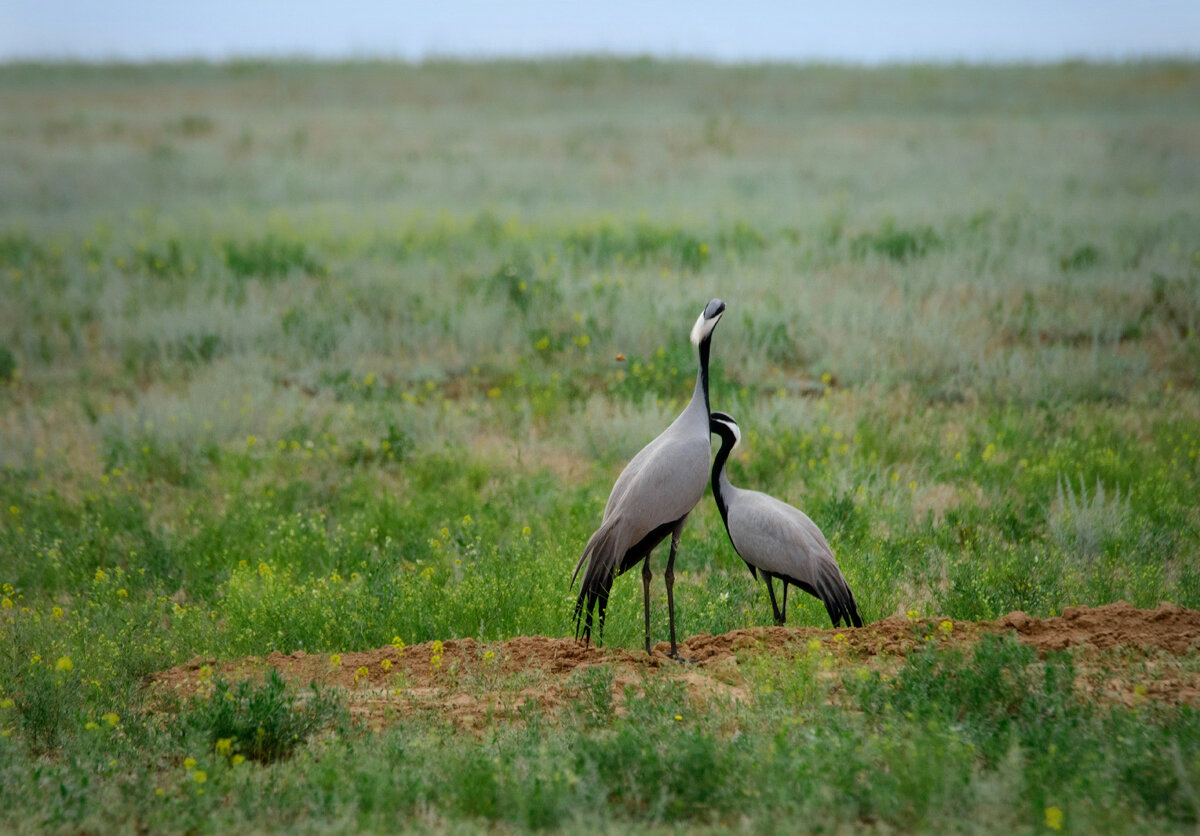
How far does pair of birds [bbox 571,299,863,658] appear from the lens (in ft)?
16.6

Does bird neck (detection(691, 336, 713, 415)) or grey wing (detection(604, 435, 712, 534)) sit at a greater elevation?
bird neck (detection(691, 336, 713, 415))

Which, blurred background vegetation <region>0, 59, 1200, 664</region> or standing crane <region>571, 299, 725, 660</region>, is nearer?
standing crane <region>571, 299, 725, 660</region>

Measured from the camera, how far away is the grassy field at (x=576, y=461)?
12.7ft

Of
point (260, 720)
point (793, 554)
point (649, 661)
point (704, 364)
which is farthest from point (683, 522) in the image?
point (260, 720)

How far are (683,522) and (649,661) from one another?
0.78m

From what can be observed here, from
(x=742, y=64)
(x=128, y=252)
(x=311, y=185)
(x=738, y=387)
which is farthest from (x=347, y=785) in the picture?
(x=742, y=64)

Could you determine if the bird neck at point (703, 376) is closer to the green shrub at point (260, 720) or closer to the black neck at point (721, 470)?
the black neck at point (721, 470)

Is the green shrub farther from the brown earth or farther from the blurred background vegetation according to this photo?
the blurred background vegetation

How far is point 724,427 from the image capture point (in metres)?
5.65

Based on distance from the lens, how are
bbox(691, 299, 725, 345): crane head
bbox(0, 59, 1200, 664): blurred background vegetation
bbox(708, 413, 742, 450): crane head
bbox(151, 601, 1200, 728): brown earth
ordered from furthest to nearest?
bbox(0, 59, 1200, 664): blurred background vegetation
bbox(708, 413, 742, 450): crane head
bbox(691, 299, 725, 345): crane head
bbox(151, 601, 1200, 728): brown earth

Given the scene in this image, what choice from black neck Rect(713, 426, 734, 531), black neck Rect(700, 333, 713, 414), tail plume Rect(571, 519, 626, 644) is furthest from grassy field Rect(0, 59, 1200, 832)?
black neck Rect(700, 333, 713, 414)

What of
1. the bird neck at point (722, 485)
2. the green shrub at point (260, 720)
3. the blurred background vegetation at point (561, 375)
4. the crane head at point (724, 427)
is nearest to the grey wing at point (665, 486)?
the crane head at point (724, 427)

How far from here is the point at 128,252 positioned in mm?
16125

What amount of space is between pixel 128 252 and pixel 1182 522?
15.7 metres
